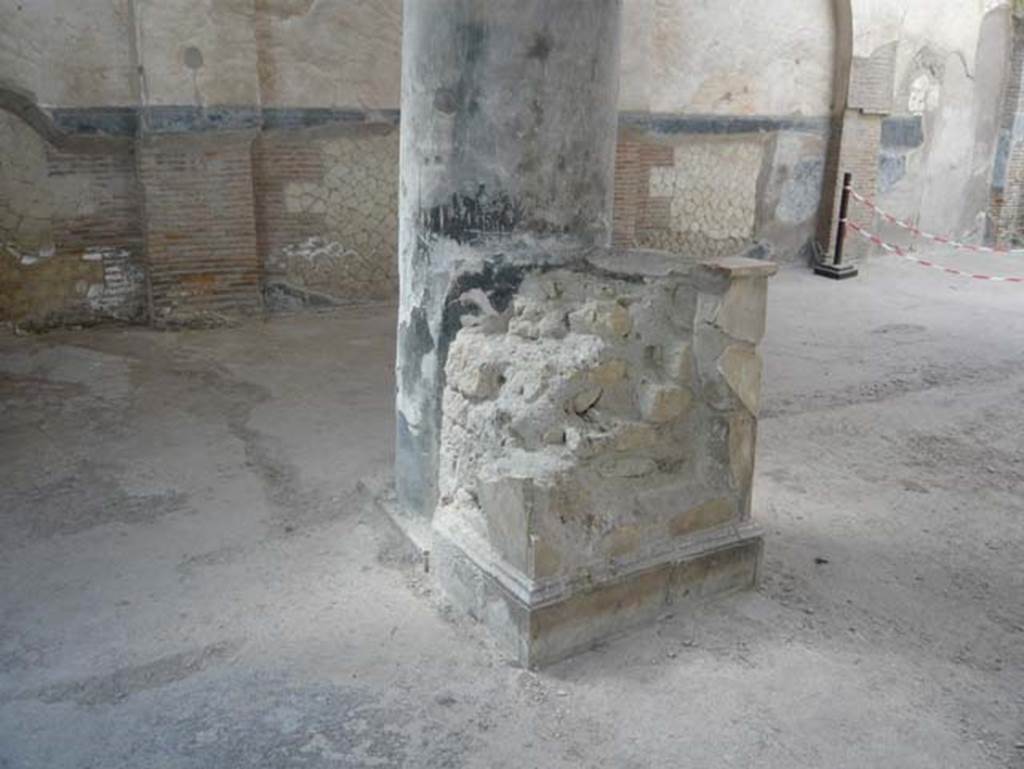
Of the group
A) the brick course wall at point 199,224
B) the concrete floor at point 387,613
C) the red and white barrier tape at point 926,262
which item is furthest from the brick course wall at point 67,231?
the red and white barrier tape at point 926,262

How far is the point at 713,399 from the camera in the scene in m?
3.12

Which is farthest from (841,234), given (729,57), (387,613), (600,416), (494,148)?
(387,613)

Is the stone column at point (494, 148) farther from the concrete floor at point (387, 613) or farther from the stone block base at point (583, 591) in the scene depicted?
the concrete floor at point (387, 613)

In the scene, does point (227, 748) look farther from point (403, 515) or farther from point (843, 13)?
point (843, 13)

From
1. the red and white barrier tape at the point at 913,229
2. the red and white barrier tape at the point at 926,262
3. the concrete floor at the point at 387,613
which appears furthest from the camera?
the red and white barrier tape at the point at 913,229

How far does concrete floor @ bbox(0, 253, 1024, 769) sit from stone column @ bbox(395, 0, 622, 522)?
87cm

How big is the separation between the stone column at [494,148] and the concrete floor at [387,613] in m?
0.87

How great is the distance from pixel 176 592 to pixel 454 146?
1.84m

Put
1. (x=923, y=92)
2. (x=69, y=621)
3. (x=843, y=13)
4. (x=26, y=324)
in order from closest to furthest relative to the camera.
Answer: (x=69, y=621) → (x=26, y=324) → (x=843, y=13) → (x=923, y=92)

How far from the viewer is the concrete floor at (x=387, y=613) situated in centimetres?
251

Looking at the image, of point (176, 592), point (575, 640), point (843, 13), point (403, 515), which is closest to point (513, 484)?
point (575, 640)

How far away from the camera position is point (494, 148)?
3166 millimetres

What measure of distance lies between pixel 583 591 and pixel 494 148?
4.95ft

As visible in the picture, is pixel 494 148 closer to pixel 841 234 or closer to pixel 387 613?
pixel 387 613
